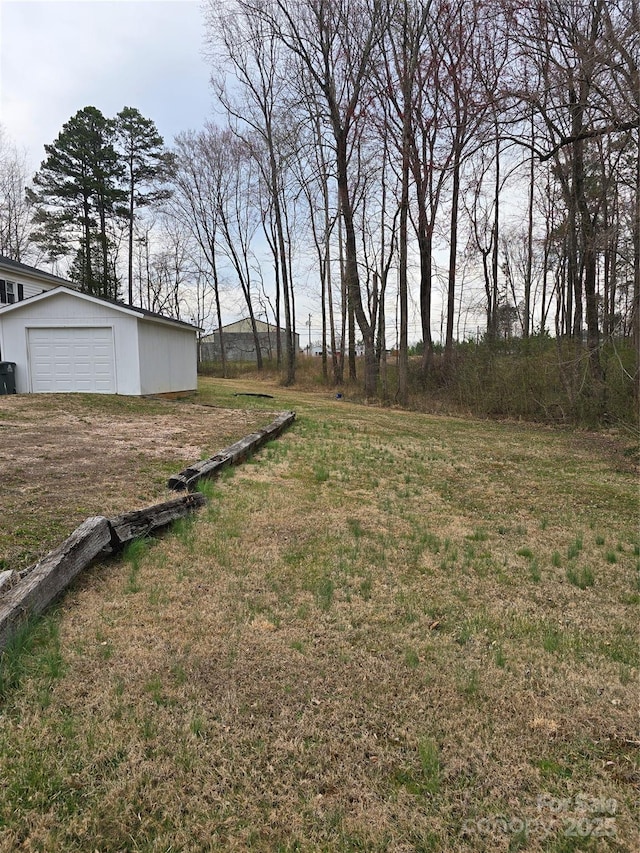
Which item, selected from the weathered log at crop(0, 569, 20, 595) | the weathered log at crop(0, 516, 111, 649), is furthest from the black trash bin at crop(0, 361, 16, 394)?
the weathered log at crop(0, 569, 20, 595)

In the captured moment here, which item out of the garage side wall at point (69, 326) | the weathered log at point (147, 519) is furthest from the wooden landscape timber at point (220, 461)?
the garage side wall at point (69, 326)

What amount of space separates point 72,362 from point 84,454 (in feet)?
25.8

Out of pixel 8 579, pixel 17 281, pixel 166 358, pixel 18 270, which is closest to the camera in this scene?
pixel 8 579

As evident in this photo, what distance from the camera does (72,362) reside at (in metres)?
13.2

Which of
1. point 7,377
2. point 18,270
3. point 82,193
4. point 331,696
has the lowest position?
point 331,696

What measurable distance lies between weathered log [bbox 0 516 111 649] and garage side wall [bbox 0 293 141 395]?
34.3 ft

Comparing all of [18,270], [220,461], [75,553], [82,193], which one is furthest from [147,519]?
[82,193]

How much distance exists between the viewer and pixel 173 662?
237 centimetres

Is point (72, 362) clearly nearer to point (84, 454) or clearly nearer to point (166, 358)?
point (166, 358)

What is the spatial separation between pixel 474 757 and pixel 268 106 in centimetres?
2646

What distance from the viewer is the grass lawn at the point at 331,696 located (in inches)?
62.9

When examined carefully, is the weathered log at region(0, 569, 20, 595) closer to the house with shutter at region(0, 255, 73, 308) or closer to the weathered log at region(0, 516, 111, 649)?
the weathered log at region(0, 516, 111, 649)

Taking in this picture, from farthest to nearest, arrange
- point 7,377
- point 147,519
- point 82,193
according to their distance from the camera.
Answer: point 82,193
point 7,377
point 147,519

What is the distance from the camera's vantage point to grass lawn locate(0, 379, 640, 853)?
160 cm
